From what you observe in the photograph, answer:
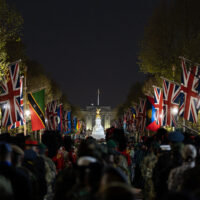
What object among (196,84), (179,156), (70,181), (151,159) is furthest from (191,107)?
(70,181)

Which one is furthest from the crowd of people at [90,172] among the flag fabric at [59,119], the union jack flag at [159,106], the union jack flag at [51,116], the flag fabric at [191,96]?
the flag fabric at [59,119]

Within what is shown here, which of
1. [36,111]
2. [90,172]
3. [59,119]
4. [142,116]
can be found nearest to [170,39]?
[142,116]

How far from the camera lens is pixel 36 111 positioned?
70.9 ft

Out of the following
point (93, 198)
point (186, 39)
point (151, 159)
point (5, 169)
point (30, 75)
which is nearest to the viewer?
point (93, 198)

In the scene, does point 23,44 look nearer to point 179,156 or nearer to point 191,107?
point 191,107

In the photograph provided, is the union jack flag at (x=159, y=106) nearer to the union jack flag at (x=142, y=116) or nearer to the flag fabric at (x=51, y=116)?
the union jack flag at (x=142, y=116)

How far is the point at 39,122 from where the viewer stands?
21.8 meters

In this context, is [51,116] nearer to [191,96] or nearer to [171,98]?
[171,98]

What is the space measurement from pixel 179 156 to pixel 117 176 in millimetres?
4318

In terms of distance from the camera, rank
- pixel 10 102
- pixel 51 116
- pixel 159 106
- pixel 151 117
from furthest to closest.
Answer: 1. pixel 51 116
2. pixel 151 117
3. pixel 159 106
4. pixel 10 102

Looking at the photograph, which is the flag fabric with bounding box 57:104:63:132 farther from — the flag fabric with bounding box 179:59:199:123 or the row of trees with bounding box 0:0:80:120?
the flag fabric with bounding box 179:59:199:123

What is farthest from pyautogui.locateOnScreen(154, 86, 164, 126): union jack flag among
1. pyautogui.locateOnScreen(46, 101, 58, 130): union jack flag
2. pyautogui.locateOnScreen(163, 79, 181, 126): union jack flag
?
pyautogui.locateOnScreen(46, 101, 58, 130): union jack flag

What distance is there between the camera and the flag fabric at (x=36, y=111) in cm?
2154

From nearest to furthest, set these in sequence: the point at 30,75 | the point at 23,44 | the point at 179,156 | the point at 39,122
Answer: the point at 179,156, the point at 39,122, the point at 23,44, the point at 30,75
